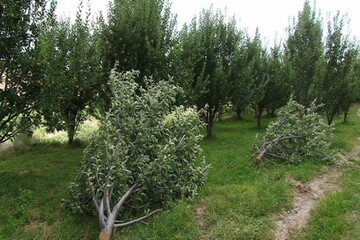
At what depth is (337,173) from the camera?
8836 millimetres

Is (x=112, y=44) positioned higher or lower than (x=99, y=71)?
higher

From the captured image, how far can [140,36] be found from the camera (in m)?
10.6

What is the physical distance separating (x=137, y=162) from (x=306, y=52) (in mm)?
9207

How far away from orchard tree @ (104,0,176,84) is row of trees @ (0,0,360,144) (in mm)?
33

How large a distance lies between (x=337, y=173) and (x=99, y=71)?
7452 mm

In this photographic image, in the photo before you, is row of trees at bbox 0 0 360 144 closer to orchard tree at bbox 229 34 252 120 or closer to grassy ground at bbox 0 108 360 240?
orchard tree at bbox 229 34 252 120

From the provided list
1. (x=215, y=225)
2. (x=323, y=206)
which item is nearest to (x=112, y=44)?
(x=215, y=225)

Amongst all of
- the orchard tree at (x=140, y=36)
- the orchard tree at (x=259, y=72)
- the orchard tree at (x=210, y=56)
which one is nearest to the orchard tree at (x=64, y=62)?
the orchard tree at (x=140, y=36)

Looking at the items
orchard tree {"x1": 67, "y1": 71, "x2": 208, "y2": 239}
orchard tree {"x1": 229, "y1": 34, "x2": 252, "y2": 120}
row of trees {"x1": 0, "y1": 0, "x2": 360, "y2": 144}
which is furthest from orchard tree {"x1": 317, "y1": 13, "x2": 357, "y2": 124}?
orchard tree {"x1": 67, "y1": 71, "x2": 208, "y2": 239}

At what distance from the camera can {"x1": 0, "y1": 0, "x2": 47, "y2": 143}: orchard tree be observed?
7.57 metres

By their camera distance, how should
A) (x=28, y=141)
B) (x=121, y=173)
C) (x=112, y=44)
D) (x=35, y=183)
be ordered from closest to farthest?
(x=121, y=173) → (x=35, y=183) → (x=112, y=44) → (x=28, y=141)

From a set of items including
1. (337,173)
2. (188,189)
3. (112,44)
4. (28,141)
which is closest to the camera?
(188,189)

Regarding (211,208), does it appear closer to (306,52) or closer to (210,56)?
(210,56)

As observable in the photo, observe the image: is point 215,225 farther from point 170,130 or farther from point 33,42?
point 33,42
